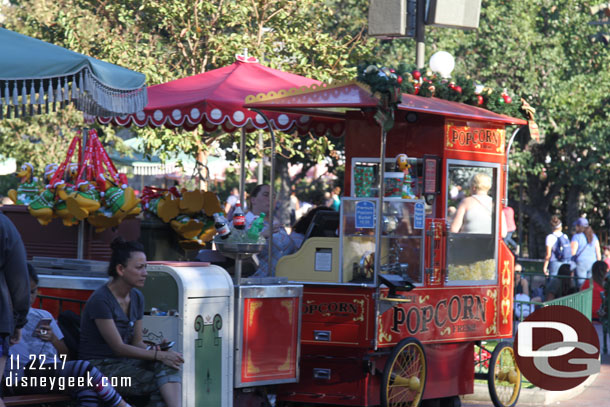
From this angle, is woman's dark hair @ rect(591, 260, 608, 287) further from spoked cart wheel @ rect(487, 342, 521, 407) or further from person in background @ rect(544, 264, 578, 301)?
spoked cart wheel @ rect(487, 342, 521, 407)

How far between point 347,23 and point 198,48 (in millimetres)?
6467

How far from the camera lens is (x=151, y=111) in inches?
429

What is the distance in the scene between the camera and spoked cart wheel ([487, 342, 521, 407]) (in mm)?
9953

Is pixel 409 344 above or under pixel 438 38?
under

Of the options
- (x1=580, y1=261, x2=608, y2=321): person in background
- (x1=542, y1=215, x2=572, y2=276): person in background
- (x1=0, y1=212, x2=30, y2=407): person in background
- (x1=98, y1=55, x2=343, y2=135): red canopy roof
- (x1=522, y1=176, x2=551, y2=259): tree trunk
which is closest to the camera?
(x1=0, y1=212, x2=30, y2=407): person in background

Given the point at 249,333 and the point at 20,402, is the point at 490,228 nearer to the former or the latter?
the point at 249,333

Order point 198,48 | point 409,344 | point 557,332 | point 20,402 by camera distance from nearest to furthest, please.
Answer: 1. point 20,402
2. point 409,344
3. point 557,332
4. point 198,48

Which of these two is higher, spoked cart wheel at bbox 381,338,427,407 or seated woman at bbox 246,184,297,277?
seated woman at bbox 246,184,297,277

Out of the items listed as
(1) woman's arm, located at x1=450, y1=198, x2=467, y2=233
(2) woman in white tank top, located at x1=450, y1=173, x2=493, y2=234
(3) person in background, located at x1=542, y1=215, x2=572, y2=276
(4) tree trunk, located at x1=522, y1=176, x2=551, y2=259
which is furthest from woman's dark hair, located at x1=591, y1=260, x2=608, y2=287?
(4) tree trunk, located at x1=522, y1=176, x2=551, y2=259

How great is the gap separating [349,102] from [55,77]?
2.79 metres

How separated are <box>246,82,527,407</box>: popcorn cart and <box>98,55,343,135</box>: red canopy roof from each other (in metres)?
0.99

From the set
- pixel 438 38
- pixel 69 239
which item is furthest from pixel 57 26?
pixel 69 239

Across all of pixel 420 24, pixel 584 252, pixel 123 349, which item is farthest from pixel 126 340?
pixel 584 252

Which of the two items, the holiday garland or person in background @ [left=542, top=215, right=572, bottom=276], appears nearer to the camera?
the holiday garland
